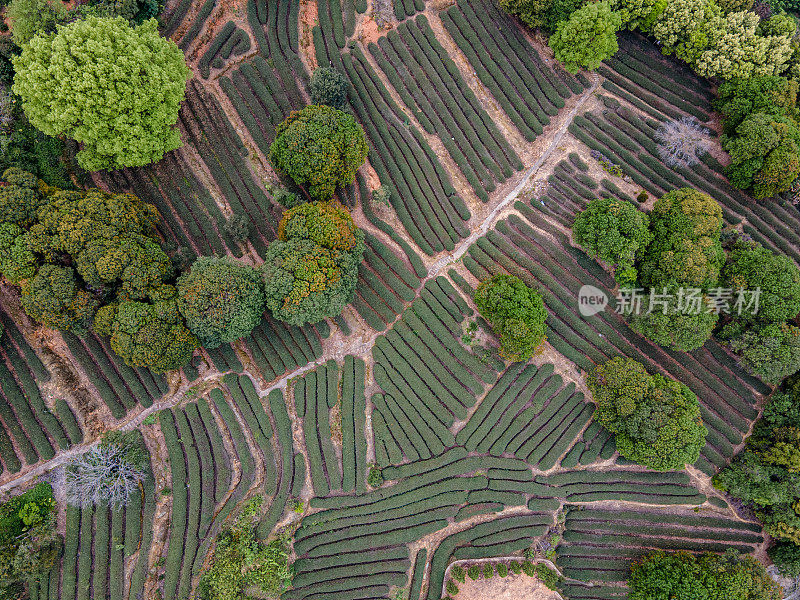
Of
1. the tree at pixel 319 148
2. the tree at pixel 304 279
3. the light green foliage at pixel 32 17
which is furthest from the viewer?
the tree at pixel 319 148

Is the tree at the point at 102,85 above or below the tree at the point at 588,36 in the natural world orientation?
above

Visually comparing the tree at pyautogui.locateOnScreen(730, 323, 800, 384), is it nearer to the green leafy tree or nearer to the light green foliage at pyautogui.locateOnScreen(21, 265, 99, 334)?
the green leafy tree

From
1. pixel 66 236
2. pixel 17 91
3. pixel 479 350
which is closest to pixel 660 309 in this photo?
pixel 479 350

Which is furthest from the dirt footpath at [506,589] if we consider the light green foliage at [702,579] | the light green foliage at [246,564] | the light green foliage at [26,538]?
the light green foliage at [26,538]

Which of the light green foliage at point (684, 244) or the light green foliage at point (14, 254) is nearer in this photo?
the light green foliage at point (14, 254)

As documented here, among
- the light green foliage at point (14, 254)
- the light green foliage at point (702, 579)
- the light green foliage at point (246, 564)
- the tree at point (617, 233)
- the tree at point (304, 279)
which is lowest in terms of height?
the light green foliage at point (702, 579)

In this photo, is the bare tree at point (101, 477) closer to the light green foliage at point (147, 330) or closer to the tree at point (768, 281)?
the light green foliage at point (147, 330)

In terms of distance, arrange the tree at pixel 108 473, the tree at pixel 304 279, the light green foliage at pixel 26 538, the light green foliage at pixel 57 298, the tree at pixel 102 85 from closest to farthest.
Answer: the tree at pixel 102 85, the light green foliage at pixel 57 298, the light green foliage at pixel 26 538, the tree at pixel 108 473, the tree at pixel 304 279
